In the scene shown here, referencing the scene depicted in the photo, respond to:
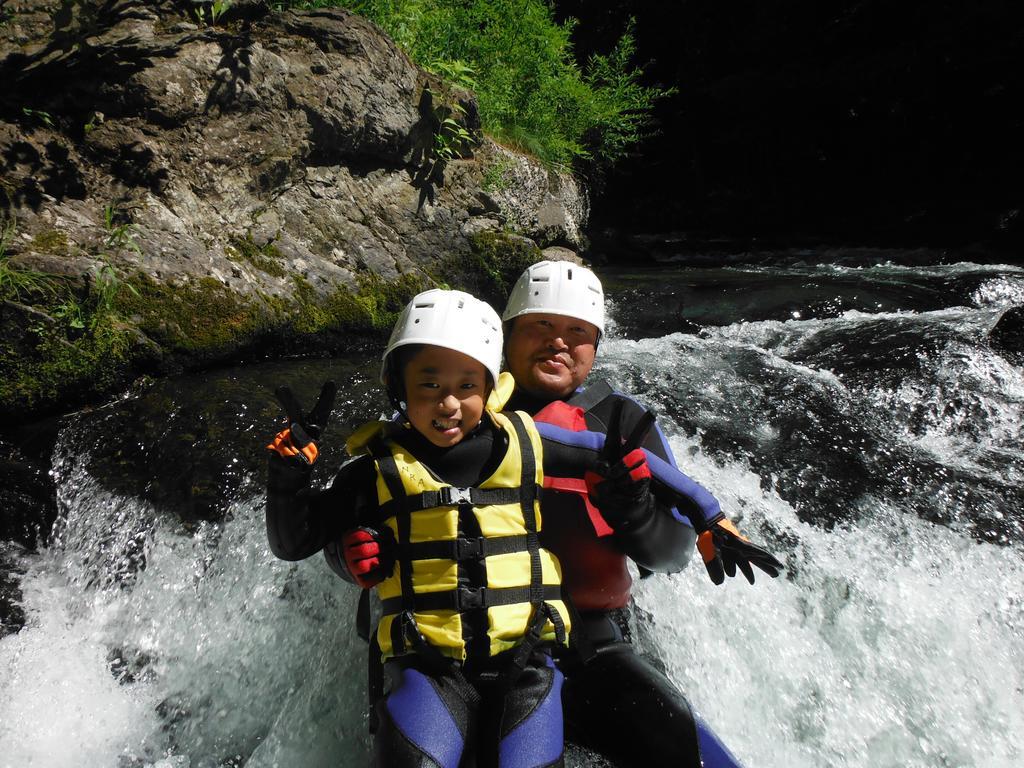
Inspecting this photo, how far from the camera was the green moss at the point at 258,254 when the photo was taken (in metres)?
4.30

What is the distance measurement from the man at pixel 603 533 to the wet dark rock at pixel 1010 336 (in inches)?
146

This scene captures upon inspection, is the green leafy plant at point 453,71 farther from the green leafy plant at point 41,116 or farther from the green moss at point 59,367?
the green moss at point 59,367

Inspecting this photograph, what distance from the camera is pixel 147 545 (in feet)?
8.79

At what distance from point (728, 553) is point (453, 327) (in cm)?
108

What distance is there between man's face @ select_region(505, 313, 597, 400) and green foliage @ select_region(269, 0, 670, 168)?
499 centimetres

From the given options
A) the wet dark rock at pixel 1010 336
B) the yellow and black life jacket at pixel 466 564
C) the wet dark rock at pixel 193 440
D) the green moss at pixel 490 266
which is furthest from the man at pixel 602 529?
the wet dark rock at pixel 1010 336

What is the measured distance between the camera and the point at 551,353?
234 centimetres

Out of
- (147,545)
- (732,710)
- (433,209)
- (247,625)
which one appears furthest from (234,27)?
(732,710)

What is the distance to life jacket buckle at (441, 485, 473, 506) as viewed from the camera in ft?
6.02

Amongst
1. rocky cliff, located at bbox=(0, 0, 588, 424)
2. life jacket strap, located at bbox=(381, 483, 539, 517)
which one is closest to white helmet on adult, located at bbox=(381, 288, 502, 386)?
life jacket strap, located at bbox=(381, 483, 539, 517)

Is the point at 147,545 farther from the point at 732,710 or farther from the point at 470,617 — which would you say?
the point at 732,710

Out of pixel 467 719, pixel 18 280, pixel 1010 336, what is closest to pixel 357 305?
pixel 18 280

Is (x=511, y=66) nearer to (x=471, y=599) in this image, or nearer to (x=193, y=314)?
(x=193, y=314)

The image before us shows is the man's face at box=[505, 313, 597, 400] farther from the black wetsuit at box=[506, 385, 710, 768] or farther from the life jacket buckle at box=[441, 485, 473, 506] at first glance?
the life jacket buckle at box=[441, 485, 473, 506]
